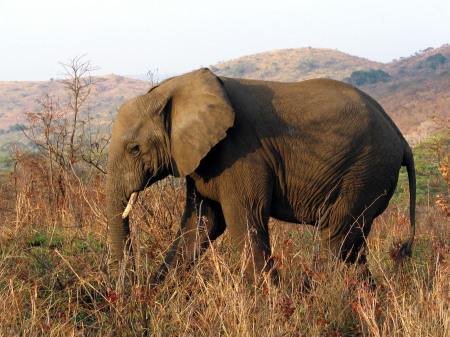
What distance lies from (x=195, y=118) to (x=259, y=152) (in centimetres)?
61

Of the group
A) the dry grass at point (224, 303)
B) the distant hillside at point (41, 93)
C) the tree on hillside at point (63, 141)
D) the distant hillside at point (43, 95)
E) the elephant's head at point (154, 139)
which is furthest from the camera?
the distant hillside at point (41, 93)

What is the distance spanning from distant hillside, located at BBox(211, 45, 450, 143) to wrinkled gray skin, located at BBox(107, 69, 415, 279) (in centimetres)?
233

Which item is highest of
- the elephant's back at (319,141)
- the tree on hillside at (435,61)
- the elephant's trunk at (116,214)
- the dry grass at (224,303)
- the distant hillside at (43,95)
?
the elephant's back at (319,141)

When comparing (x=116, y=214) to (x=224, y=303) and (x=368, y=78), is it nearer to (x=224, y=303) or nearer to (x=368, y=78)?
(x=224, y=303)

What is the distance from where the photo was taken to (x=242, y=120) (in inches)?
183

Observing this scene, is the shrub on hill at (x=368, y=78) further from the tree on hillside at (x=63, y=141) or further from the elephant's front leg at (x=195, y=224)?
the elephant's front leg at (x=195, y=224)

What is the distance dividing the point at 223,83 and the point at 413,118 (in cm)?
3319

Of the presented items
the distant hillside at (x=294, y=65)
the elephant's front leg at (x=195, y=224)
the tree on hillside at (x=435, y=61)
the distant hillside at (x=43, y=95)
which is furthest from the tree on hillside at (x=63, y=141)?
the distant hillside at (x=294, y=65)

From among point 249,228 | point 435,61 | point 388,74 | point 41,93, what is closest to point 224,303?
point 249,228

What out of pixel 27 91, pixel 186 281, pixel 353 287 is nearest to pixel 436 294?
pixel 353 287

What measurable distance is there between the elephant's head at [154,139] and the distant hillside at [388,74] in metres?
3.44

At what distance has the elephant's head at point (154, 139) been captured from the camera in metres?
4.63

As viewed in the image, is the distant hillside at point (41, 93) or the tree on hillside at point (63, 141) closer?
the tree on hillside at point (63, 141)

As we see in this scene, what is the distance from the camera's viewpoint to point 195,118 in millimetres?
4625
